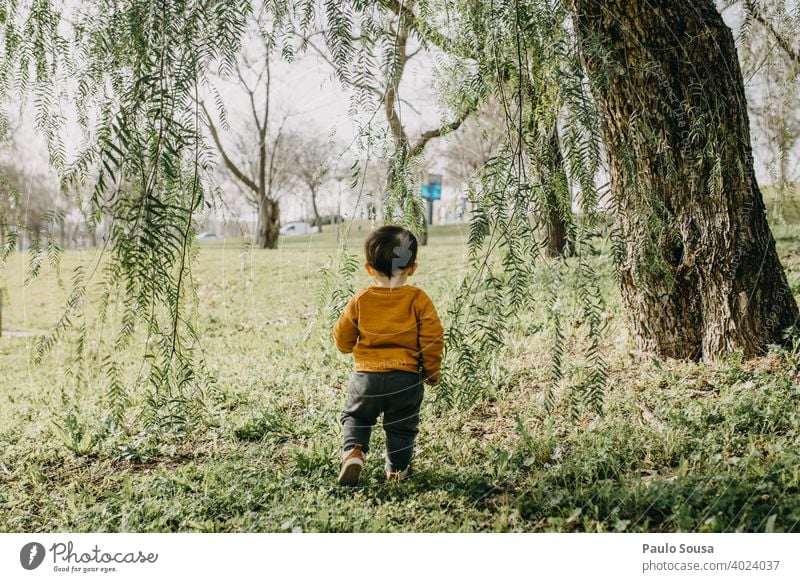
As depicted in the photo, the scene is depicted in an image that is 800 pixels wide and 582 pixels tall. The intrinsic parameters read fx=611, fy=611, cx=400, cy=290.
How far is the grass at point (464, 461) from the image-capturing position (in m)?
2.20

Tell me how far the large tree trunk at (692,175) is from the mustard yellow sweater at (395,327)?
2.93ft

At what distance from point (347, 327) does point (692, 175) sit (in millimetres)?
1773

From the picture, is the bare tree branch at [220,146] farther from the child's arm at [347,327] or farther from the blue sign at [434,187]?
the blue sign at [434,187]

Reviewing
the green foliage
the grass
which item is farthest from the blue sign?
the green foliage

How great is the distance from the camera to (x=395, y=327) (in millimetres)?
2385

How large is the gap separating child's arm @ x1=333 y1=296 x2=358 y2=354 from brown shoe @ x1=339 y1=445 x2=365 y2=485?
0.42 meters

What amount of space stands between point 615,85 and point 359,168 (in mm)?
1424

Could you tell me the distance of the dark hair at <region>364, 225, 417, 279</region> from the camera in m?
2.28

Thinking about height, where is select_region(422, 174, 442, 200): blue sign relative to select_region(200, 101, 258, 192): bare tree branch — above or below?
below

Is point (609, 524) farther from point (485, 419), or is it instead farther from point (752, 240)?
point (752, 240)

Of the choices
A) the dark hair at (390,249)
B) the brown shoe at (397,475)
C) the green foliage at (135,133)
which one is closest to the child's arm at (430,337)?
the dark hair at (390,249)

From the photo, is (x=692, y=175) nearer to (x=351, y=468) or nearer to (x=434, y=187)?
(x=434, y=187)

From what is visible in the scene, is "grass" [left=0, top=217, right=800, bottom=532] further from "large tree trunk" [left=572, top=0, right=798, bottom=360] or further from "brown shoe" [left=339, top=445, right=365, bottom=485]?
"large tree trunk" [left=572, top=0, right=798, bottom=360]
